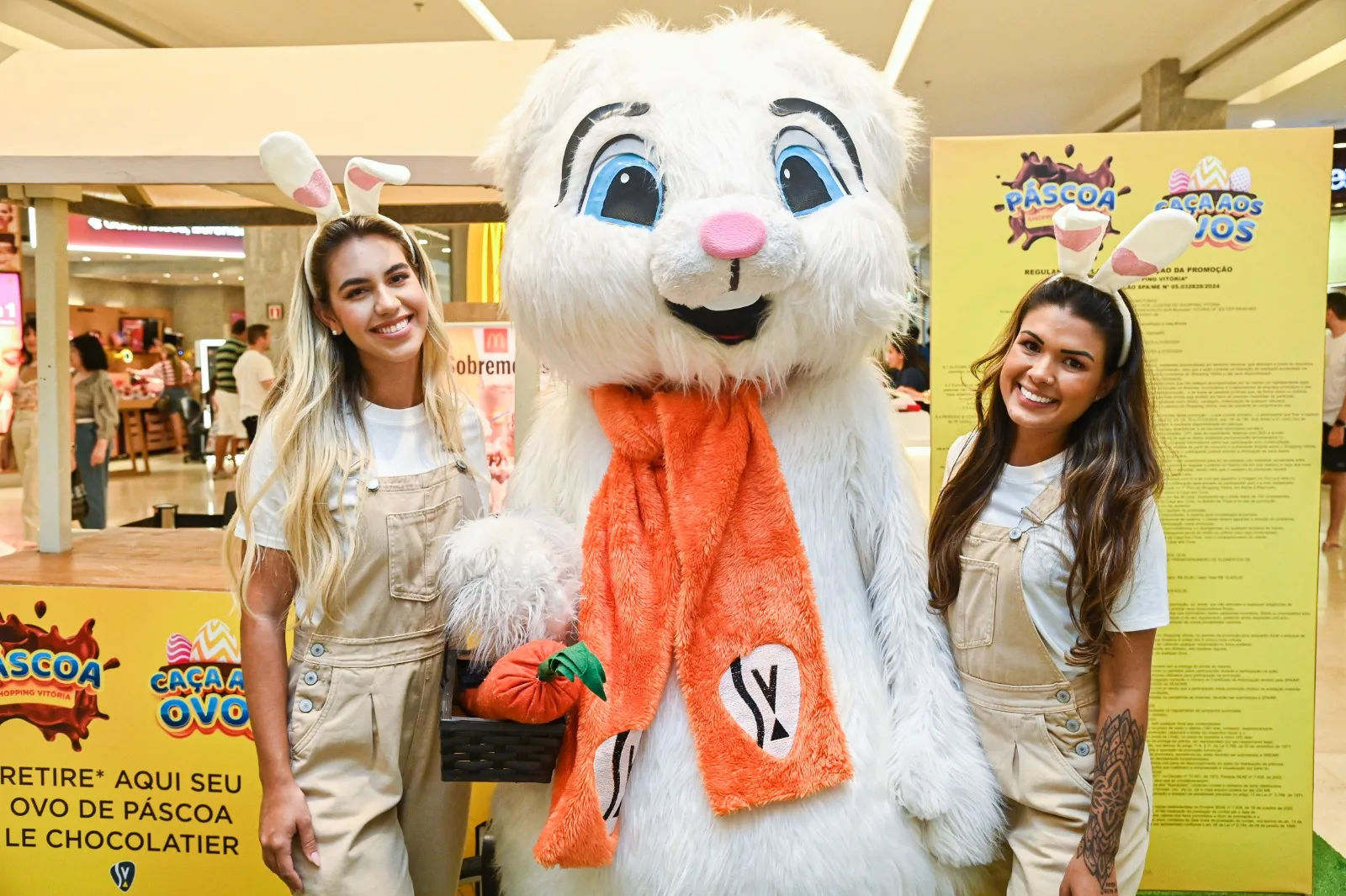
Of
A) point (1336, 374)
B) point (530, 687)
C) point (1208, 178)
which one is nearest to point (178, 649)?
point (530, 687)

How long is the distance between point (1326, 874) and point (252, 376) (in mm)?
7777

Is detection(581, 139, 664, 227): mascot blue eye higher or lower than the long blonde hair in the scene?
higher

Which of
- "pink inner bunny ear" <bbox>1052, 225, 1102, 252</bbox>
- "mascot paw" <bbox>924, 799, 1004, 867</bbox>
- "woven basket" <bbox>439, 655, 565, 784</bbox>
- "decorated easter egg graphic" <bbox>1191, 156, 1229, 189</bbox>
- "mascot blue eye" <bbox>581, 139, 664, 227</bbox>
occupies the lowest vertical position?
"mascot paw" <bbox>924, 799, 1004, 867</bbox>

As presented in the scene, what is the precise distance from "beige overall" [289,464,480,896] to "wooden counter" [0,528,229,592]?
0.97 meters

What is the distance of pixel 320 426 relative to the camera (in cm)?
157

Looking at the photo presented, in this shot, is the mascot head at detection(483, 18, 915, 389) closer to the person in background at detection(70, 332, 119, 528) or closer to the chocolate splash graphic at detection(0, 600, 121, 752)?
the chocolate splash graphic at detection(0, 600, 121, 752)

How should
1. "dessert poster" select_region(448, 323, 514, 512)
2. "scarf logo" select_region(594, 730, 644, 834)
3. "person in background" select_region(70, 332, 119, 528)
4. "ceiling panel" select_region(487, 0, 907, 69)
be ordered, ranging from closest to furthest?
"scarf logo" select_region(594, 730, 644, 834) → "dessert poster" select_region(448, 323, 514, 512) → "person in background" select_region(70, 332, 119, 528) → "ceiling panel" select_region(487, 0, 907, 69)

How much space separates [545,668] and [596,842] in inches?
12.0

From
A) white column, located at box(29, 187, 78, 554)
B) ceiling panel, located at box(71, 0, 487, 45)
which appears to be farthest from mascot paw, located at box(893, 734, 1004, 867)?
ceiling panel, located at box(71, 0, 487, 45)

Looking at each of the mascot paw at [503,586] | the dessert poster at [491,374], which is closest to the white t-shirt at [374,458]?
the mascot paw at [503,586]

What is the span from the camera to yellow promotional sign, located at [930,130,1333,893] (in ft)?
7.12

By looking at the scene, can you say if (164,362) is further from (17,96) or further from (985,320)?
(985,320)

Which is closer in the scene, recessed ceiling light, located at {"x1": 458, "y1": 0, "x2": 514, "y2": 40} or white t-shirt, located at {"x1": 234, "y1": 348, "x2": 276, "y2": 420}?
recessed ceiling light, located at {"x1": 458, "y1": 0, "x2": 514, "y2": 40}

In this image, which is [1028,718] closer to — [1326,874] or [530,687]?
[530,687]
